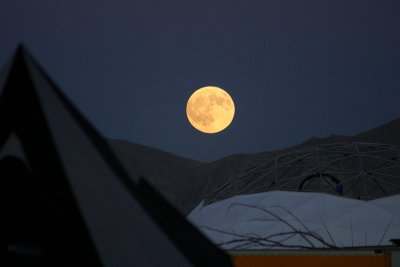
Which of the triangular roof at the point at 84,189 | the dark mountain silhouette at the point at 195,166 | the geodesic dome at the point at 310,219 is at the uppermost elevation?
the dark mountain silhouette at the point at 195,166

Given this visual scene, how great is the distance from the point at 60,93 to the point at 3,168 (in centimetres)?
59

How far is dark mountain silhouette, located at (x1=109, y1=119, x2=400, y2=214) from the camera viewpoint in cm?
11500

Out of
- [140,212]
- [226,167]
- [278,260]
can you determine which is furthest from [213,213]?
[226,167]

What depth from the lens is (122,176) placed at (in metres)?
3.96

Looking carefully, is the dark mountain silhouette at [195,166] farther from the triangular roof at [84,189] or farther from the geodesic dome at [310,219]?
the triangular roof at [84,189]

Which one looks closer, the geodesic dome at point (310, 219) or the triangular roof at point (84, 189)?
the triangular roof at point (84, 189)

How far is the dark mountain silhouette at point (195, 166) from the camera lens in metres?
115

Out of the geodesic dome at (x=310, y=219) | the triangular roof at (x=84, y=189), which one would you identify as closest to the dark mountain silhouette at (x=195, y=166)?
the geodesic dome at (x=310, y=219)

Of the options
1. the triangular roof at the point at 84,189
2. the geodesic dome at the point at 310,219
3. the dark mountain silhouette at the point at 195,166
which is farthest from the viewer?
the dark mountain silhouette at the point at 195,166

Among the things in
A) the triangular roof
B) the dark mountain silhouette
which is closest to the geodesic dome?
the triangular roof

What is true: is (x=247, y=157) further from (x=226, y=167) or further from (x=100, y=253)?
(x=100, y=253)

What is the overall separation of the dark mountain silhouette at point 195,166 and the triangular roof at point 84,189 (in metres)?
101

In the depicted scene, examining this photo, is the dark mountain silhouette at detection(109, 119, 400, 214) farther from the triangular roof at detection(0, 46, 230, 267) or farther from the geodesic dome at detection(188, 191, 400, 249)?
the triangular roof at detection(0, 46, 230, 267)

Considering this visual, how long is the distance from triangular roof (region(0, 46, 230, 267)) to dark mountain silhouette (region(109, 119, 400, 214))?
101 metres
